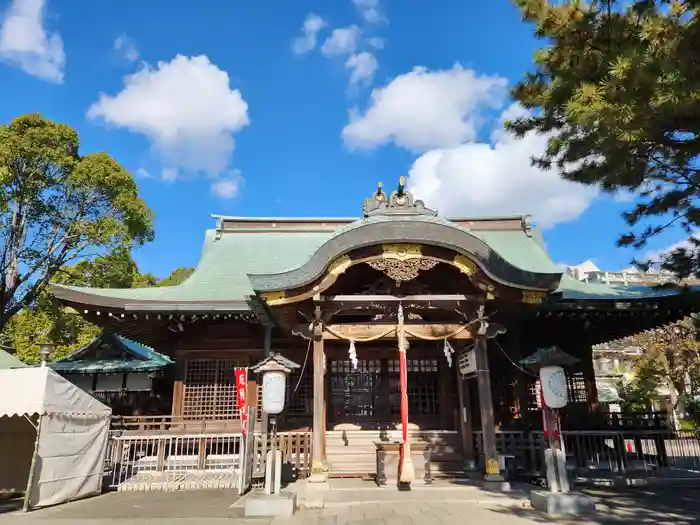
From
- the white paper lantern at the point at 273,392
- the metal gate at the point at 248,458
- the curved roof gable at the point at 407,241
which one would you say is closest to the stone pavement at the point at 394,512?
the metal gate at the point at 248,458

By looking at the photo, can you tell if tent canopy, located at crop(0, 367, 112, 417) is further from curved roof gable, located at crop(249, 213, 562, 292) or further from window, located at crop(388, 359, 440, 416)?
window, located at crop(388, 359, 440, 416)

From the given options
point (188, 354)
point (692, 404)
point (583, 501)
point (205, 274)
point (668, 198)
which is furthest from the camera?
point (692, 404)

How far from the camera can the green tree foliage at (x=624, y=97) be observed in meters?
5.21

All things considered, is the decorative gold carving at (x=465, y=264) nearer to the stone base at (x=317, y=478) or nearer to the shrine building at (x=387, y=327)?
the shrine building at (x=387, y=327)

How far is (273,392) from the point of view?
779 cm

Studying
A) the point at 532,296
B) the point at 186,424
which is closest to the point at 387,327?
the point at 532,296

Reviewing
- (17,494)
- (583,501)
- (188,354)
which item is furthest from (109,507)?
(583,501)

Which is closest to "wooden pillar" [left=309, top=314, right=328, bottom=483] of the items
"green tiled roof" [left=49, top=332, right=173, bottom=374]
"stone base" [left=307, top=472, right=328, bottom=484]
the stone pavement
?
"stone base" [left=307, top=472, right=328, bottom=484]

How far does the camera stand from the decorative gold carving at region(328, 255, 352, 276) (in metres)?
9.36

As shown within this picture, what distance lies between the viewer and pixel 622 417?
1178 cm

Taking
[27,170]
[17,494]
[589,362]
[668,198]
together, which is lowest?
[17,494]

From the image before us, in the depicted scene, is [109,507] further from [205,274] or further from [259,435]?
[205,274]

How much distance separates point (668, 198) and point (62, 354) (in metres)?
26.7

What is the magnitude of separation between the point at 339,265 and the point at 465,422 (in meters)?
4.57
